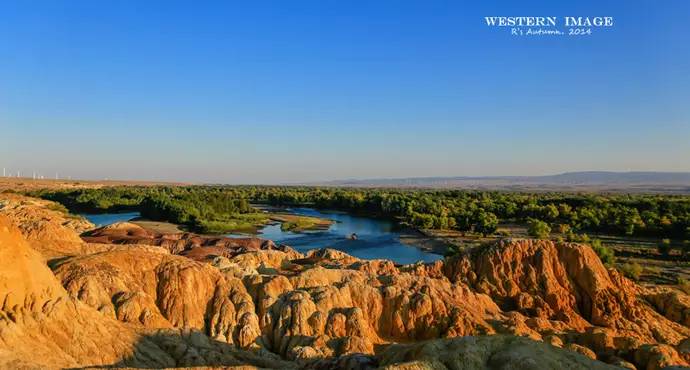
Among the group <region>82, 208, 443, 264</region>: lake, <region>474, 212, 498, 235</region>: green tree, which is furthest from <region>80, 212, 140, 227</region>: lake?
<region>474, 212, 498, 235</region>: green tree

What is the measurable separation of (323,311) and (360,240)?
58.5 m

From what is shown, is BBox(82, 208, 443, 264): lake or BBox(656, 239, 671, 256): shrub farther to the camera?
BBox(82, 208, 443, 264): lake

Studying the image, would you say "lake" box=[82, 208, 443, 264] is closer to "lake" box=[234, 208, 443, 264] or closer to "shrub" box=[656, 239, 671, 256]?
"lake" box=[234, 208, 443, 264]

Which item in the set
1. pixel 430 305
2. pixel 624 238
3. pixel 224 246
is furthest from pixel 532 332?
pixel 624 238

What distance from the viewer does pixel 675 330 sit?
98.6ft

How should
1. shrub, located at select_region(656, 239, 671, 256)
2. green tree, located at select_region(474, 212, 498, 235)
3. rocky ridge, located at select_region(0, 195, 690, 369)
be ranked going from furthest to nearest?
green tree, located at select_region(474, 212, 498, 235) → shrub, located at select_region(656, 239, 671, 256) → rocky ridge, located at select_region(0, 195, 690, 369)

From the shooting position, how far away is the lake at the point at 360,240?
229 feet

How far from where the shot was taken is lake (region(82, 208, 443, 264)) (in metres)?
70.0

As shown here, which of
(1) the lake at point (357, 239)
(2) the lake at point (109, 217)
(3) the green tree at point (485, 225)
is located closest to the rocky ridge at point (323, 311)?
(1) the lake at point (357, 239)

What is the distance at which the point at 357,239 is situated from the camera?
272ft

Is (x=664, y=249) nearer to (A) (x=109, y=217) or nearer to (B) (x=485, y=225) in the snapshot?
(B) (x=485, y=225)

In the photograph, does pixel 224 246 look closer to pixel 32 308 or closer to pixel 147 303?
pixel 147 303

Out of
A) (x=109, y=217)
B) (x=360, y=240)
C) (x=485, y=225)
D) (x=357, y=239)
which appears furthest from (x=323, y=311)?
(x=109, y=217)

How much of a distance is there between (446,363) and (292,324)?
9184 mm
